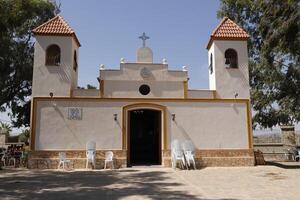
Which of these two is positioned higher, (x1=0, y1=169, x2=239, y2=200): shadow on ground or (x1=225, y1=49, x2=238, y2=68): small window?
(x1=225, y1=49, x2=238, y2=68): small window

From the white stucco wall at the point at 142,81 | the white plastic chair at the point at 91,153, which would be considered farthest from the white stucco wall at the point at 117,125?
the white stucco wall at the point at 142,81

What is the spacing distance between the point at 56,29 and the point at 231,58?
952cm

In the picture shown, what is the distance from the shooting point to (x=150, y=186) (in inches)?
441

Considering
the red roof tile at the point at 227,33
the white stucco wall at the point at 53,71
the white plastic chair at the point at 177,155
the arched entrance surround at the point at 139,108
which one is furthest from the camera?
the red roof tile at the point at 227,33

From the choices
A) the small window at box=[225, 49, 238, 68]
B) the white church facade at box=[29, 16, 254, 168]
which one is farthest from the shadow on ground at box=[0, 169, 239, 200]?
the small window at box=[225, 49, 238, 68]

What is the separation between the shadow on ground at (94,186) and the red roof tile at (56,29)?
732 cm

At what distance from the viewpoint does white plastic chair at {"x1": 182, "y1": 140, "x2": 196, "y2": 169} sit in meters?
16.4

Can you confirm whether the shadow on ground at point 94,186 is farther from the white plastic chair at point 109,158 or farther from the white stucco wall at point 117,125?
the white stucco wall at point 117,125

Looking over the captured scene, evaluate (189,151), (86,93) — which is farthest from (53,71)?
(189,151)

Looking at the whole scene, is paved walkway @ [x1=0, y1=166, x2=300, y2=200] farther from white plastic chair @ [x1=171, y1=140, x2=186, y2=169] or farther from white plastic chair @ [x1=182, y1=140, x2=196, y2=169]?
white plastic chair @ [x1=182, y1=140, x2=196, y2=169]

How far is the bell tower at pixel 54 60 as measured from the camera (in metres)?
17.4

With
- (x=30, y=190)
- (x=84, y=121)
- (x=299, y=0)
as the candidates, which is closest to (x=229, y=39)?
(x=299, y=0)

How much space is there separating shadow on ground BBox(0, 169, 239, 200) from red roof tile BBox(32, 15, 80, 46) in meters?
7.32

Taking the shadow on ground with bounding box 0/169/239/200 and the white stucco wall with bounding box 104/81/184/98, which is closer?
the shadow on ground with bounding box 0/169/239/200
